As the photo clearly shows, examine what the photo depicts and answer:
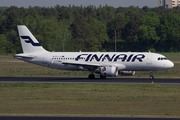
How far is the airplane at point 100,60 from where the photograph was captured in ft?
150

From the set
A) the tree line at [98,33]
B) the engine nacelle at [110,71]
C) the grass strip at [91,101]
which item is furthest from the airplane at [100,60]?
the tree line at [98,33]

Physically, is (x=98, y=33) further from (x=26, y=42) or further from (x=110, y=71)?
(x=110, y=71)

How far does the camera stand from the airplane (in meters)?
45.7

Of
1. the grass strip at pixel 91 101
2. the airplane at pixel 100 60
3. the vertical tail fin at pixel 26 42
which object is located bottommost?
the grass strip at pixel 91 101

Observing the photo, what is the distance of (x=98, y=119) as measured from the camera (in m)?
18.7

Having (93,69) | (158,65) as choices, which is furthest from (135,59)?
(93,69)

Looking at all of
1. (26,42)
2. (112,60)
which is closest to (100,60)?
(112,60)

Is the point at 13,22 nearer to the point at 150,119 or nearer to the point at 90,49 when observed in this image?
the point at 90,49

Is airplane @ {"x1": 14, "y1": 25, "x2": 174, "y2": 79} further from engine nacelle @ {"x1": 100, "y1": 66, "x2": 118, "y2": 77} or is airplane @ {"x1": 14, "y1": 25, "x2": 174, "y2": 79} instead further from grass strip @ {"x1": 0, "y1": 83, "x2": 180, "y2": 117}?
grass strip @ {"x1": 0, "y1": 83, "x2": 180, "y2": 117}

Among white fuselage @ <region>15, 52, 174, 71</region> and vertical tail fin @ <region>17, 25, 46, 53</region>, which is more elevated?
vertical tail fin @ <region>17, 25, 46, 53</region>

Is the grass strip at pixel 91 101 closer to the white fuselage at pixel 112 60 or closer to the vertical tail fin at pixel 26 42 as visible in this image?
the white fuselage at pixel 112 60

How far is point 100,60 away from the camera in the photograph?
155 ft

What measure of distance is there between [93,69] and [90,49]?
10307cm

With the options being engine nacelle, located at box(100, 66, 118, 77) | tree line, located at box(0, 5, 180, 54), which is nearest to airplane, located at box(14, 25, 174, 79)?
engine nacelle, located at box(100, 66, 118, 77)
